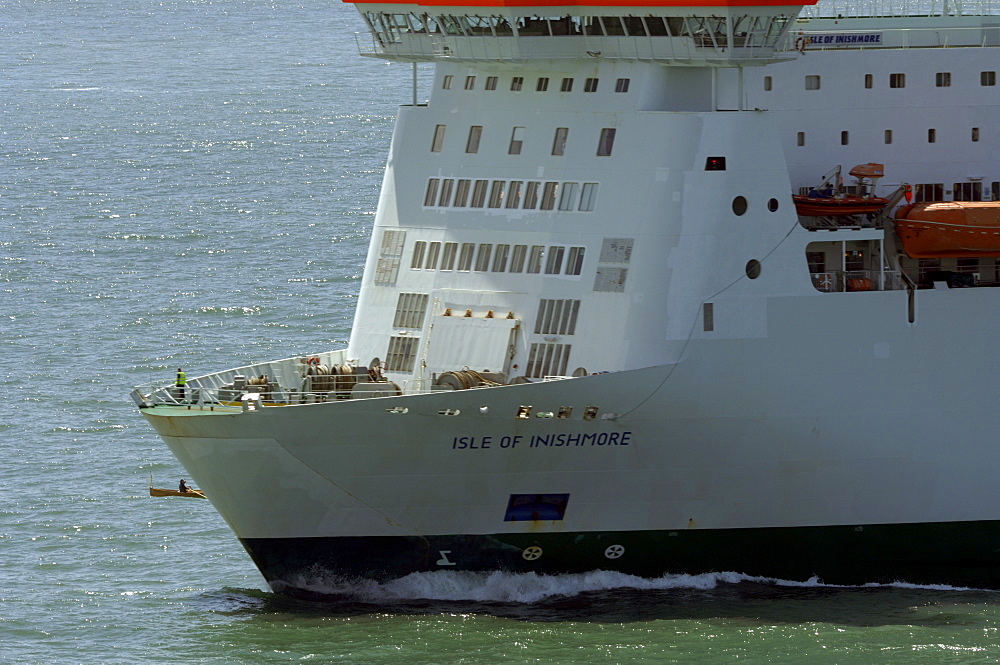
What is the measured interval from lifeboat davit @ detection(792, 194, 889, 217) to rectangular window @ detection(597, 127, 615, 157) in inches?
113

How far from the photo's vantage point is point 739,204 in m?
26.7

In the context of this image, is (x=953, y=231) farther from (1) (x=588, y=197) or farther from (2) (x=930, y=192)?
(1) (x=588, y=197)

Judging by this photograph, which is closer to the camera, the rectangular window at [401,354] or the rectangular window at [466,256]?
the rectangular window at [466,256]

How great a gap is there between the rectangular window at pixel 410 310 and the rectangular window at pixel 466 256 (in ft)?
2.53

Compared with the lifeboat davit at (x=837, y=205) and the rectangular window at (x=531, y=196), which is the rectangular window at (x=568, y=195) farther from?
the lifeboat davit at (x=837, y=205)

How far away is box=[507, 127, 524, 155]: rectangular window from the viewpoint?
28.2 metres

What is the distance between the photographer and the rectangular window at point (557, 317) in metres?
27.0

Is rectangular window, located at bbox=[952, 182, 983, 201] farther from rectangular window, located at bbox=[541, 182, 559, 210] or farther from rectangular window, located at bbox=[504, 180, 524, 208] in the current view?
rectangular window, located at bbox=[504, 180, 524, 208]

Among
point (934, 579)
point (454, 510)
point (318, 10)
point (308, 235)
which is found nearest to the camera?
point (454, 510)

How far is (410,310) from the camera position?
28.7 m

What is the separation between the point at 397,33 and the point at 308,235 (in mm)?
29752

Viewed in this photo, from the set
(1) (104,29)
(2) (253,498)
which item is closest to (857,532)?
(2) (253,498)

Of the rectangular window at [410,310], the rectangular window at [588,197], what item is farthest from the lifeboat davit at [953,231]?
the rectangular window at [410,310]

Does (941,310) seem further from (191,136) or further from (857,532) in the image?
(191,136)
